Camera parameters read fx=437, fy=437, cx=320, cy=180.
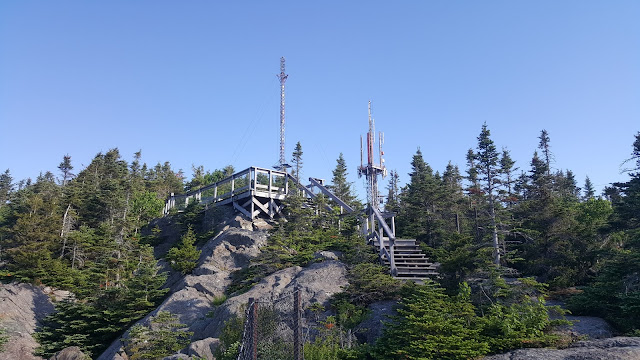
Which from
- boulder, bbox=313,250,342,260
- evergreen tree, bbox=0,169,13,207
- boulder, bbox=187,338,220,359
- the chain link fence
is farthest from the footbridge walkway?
evergreen tree, bbox=0,169,13,207

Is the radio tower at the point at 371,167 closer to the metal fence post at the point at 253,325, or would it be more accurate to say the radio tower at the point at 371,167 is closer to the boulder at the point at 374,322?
the boulder at the point at 374,322

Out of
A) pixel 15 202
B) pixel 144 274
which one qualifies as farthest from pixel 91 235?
pixel 15 202

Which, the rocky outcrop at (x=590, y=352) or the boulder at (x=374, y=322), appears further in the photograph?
the boulder at (x=374, y=322)

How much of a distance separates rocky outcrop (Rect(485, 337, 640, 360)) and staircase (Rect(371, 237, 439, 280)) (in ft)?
18.2

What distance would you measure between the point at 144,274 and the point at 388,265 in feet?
30.7

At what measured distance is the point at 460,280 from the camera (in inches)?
485

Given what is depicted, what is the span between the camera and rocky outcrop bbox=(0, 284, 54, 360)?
658 inches

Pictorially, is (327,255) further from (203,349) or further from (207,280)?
(203,349)

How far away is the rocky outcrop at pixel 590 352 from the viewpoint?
8.09 metres

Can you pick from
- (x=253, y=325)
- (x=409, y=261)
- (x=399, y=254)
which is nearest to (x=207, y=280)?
(x=399, y=254)

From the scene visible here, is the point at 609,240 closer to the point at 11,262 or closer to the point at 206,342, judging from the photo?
the point at 206,342

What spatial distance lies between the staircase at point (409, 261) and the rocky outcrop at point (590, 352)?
5.54 meters

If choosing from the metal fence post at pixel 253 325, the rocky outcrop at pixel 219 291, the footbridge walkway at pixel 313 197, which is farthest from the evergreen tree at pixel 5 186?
the metal fence post at pixel 253 325

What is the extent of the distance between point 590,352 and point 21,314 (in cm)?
2086
